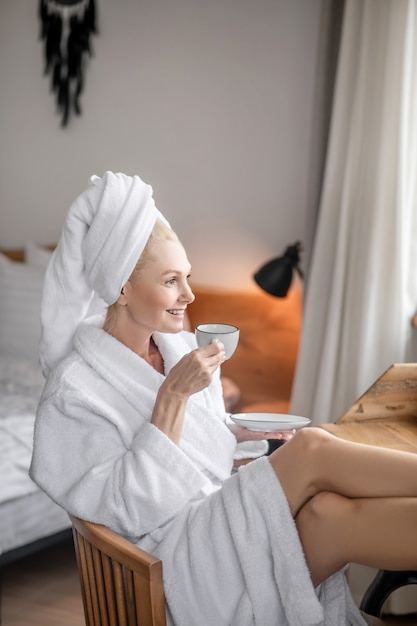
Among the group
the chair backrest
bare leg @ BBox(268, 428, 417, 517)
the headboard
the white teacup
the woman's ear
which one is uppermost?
the woman's ear

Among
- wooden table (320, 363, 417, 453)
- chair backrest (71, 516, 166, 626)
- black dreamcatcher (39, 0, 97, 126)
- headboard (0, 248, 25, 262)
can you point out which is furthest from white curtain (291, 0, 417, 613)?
headboard (0, 248, 25, 262)

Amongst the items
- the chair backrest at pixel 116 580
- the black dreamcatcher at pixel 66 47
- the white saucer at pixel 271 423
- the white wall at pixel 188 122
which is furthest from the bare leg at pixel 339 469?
the black dreamcatcher at pixel 66 47

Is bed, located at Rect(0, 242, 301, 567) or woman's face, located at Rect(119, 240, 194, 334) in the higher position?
woman's face, located at Rect(119, 240, 194, 334)

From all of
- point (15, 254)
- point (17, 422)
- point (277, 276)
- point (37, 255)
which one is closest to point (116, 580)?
point (17, 422)

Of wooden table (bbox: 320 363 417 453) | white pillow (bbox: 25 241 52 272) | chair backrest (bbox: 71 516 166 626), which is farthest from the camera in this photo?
white pillow (bbox: 25 241 52 272)

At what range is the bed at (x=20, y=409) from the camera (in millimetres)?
2312

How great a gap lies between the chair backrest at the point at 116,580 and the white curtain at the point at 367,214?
4.26ft

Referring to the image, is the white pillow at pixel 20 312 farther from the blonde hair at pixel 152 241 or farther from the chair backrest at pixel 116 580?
the chair backrest at pixel 116 580

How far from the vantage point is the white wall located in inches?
114

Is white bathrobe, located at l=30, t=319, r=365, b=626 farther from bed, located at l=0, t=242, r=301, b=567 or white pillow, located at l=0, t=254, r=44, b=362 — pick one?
white pillow, located at l=0, t=254, r=44, b=362

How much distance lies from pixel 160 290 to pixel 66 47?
8.23ft

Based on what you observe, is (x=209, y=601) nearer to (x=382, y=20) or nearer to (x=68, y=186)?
(x=382, y=20)

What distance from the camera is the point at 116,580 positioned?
4.17 ft

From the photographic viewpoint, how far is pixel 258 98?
297 centimetres
